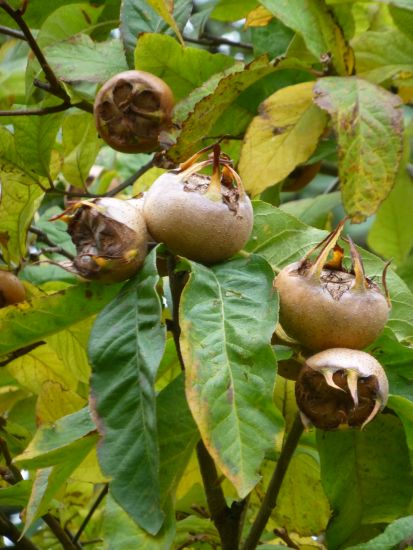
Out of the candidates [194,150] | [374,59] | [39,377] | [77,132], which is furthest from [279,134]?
[39,377]

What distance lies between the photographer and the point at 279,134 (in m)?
1.67

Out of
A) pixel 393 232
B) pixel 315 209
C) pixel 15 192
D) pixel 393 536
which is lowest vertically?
pixel 393 232

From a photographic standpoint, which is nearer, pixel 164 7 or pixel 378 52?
pixel 164 7

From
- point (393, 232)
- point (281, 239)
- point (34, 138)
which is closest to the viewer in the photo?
point (281, 239)

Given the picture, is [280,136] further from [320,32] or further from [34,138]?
[34,138]

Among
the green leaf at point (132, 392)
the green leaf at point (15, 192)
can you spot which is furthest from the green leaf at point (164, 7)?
the green leaf at point (132, 392)

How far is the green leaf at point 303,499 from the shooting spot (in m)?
1.79

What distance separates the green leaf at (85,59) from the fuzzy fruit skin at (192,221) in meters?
0.61

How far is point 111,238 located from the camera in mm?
1197

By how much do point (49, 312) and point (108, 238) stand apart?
0.61ft

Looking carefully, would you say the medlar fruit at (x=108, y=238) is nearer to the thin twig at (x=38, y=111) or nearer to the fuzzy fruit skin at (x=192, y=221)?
the fuzzy fruit skin at (x=192, y=221)

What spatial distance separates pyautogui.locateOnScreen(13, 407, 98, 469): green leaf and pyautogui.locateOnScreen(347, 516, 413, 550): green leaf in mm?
412

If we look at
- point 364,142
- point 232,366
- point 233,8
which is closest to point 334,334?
point 232,366

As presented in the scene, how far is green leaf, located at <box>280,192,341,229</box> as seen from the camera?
2.27m
